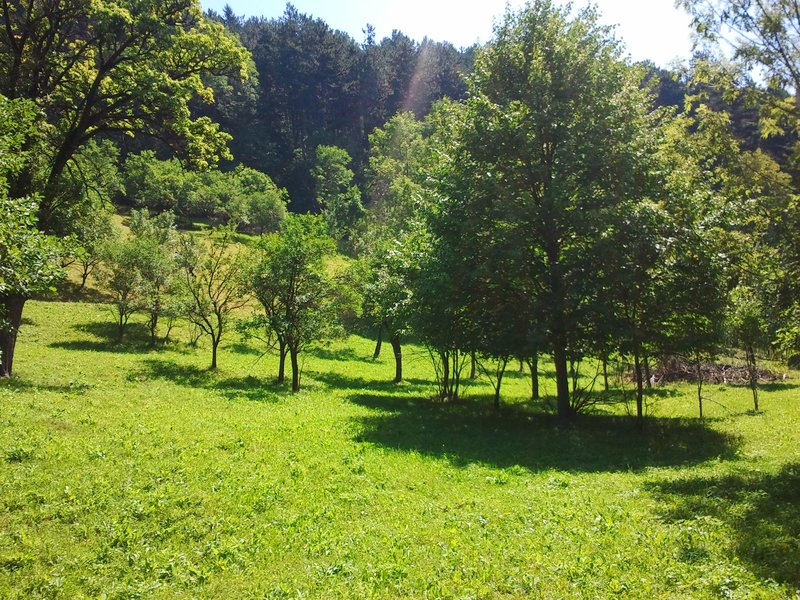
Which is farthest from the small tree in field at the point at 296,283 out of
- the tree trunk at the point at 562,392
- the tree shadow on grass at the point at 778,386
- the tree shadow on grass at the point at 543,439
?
the tree shadow on grass at the point at 778,386

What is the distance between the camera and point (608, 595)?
6.86m

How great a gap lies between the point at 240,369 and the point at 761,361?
126ft

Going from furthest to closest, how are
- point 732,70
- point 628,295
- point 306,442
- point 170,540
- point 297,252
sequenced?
point 297,252
point 628,295
point 306,442
point 732,70
point 170,540

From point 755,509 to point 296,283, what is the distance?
21670 millimetres

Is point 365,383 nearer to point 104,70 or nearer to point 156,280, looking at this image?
point 156,280

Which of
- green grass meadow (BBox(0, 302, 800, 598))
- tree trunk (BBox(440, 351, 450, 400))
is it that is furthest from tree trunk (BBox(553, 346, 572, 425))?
tree trunk (BBox(440, 351, 450, 400))

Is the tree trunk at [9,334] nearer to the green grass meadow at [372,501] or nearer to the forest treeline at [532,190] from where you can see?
the forest treeline at [532,190]

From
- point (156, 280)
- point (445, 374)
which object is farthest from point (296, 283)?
point (156, 280)

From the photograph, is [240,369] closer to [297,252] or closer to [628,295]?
[297,252]

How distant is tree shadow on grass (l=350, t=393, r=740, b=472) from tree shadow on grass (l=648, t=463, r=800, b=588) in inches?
107

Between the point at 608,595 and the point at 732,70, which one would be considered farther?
the point at 732,70

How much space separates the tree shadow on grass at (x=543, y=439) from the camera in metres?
15.7

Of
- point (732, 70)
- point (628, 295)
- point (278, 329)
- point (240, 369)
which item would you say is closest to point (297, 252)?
point (278, 329)

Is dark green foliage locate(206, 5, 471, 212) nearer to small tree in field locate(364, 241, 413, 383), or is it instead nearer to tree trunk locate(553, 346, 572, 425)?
small tree in field locate(364, 241, 413, 383)
